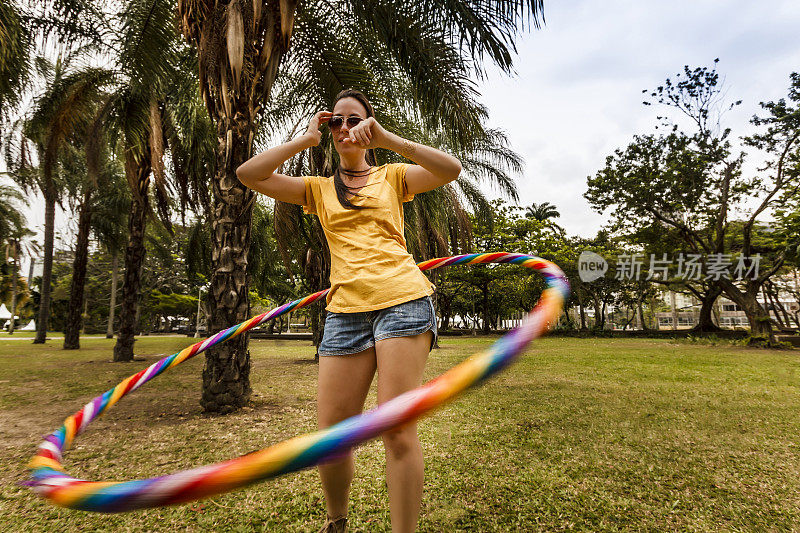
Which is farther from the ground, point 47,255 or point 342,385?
point 47,255

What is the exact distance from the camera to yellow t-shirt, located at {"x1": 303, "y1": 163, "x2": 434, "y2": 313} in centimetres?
200

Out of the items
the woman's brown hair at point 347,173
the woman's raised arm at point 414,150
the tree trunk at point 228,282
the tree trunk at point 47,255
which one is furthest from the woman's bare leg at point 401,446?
the tree trunk at point 47,255

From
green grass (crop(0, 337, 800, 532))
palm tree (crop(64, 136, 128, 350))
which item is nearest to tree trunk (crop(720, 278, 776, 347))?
green grass (crop(0, 337, 800, 532))

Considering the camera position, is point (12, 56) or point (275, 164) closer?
point (275, 164)

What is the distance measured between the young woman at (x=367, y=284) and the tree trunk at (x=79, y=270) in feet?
56.4

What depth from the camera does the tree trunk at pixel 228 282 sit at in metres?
5.94

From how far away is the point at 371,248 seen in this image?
82.0 inches

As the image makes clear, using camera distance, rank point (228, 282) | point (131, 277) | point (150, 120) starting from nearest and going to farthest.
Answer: point (228, 282)
point (150, 120)
point (131, 277)

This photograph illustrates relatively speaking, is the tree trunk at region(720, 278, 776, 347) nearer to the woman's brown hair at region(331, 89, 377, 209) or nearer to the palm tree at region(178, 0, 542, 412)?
the palm tree at region(178, 0, 542, 412)

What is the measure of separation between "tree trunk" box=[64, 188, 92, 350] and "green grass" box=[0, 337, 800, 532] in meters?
8.78

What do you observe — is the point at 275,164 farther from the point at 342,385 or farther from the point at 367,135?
the point at 342,385

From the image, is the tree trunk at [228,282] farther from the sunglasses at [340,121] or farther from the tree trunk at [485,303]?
the tree trunk at [485,303]

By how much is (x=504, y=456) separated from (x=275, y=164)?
3.32 meters

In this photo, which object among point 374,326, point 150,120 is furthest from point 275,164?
point 150,120
